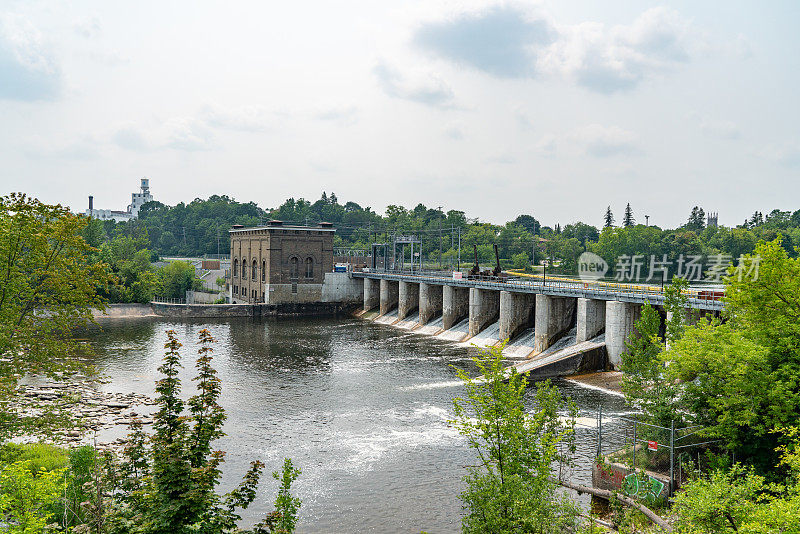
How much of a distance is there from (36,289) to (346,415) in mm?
20339

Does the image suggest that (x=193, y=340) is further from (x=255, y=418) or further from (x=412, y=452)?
(x=412, y=452)

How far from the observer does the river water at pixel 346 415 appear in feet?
83.9

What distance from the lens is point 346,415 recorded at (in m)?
37.9

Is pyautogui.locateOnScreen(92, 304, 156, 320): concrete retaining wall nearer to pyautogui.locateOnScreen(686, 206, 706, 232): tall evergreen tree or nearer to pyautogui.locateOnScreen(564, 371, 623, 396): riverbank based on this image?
pyautogui.locateOnScreen(564, 371, 623, 396): riverbank

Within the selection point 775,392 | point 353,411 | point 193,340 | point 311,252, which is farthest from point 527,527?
point 311,252

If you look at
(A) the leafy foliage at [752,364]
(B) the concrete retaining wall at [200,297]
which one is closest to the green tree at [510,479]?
(A) the leafy foliage at [752,364]

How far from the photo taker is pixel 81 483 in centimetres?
2162

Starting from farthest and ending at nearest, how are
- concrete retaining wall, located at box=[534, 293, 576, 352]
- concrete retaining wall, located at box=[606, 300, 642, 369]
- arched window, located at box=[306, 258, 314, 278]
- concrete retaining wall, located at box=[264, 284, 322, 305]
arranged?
arched window, located at box=[306, 258, 314, 278] → concrete retaining wall, located at box=[264, 284, 322, 305] → concrete retaining wall, located at box=[534, 293, 576, 352] → concrete retaining wall, located at box=[606, 300, 642, 369]

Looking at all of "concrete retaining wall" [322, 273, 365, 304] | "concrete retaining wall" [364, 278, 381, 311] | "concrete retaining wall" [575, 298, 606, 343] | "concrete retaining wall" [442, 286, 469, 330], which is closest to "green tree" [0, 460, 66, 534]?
"concrete retaining wall" [575, 298, 606, 343]

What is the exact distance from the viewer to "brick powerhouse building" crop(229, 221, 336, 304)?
302ft

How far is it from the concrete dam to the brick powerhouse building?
7.95 meters

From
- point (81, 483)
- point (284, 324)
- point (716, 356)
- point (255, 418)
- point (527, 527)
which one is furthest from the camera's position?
point (284, 324)

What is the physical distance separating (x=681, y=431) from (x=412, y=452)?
40.6 ft

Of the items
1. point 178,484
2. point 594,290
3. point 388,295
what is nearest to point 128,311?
point 388,295
